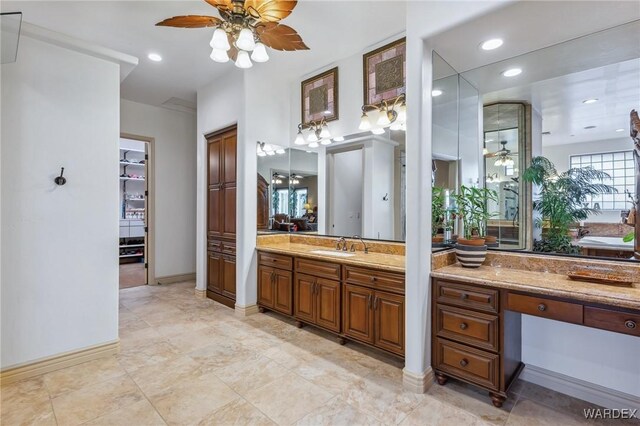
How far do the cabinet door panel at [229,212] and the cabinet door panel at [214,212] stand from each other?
13 centimetres

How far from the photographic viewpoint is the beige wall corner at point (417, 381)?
86.7 inches

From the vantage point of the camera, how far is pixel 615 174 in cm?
209

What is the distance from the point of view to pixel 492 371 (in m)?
2.00

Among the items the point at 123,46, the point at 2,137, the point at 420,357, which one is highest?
the point at 123,46

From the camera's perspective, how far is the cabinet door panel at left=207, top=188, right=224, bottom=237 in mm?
4402

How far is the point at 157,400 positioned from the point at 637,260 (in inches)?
131

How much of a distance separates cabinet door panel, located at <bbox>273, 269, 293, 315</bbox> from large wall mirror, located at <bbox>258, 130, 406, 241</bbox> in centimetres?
77

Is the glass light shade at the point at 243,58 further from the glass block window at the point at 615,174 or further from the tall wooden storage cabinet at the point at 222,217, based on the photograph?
the glass block window at the point at 615,174

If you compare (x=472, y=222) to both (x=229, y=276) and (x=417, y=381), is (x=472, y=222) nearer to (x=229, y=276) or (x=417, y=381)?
(x=417, y=381)

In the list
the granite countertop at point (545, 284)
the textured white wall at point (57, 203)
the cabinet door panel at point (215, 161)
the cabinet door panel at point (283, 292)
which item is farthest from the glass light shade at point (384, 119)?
the textured white wall at point (57, 203)

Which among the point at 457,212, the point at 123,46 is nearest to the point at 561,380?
the point at 457,212

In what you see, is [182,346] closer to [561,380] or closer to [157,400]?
[157,400]

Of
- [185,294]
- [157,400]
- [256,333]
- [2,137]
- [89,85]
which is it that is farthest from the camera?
[185,294]

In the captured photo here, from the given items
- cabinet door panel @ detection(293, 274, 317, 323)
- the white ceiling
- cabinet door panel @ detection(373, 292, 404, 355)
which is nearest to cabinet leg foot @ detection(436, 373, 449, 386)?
cabinet door panel @ detection(373, 292, 404, 355)
